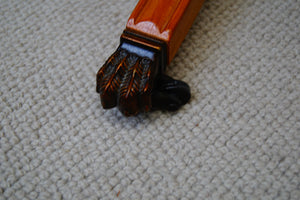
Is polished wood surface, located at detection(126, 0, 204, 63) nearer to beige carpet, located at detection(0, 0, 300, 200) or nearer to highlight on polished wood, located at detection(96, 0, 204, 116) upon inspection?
highlight on polished wood, located at detection(96, 0, 204, 116)

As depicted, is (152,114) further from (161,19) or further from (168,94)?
(161,19)

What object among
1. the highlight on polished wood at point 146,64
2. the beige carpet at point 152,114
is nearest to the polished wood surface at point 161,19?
the highlight on polished wood at point 146,64

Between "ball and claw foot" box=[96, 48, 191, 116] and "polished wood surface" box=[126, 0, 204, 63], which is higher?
"polished wood surface" box=[126, 0, 204, 63]

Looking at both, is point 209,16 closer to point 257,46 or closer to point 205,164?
point 257,46

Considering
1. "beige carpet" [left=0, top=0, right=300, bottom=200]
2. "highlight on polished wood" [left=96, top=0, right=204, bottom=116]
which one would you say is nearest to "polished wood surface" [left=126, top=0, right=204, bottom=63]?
"highlight on polished wood" [left=96, top=0, right=204, bottom=116]

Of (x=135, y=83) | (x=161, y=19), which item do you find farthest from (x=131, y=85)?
(x=161, y=19)

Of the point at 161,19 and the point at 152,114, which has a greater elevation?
the point at 161,19

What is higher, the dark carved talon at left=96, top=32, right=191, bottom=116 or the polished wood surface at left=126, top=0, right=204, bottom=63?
the polished wood surface at left=126, top=0, right=204, bottom=63

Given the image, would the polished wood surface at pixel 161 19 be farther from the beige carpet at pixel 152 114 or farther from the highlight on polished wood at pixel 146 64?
the beige carpet at pixel 152 114
